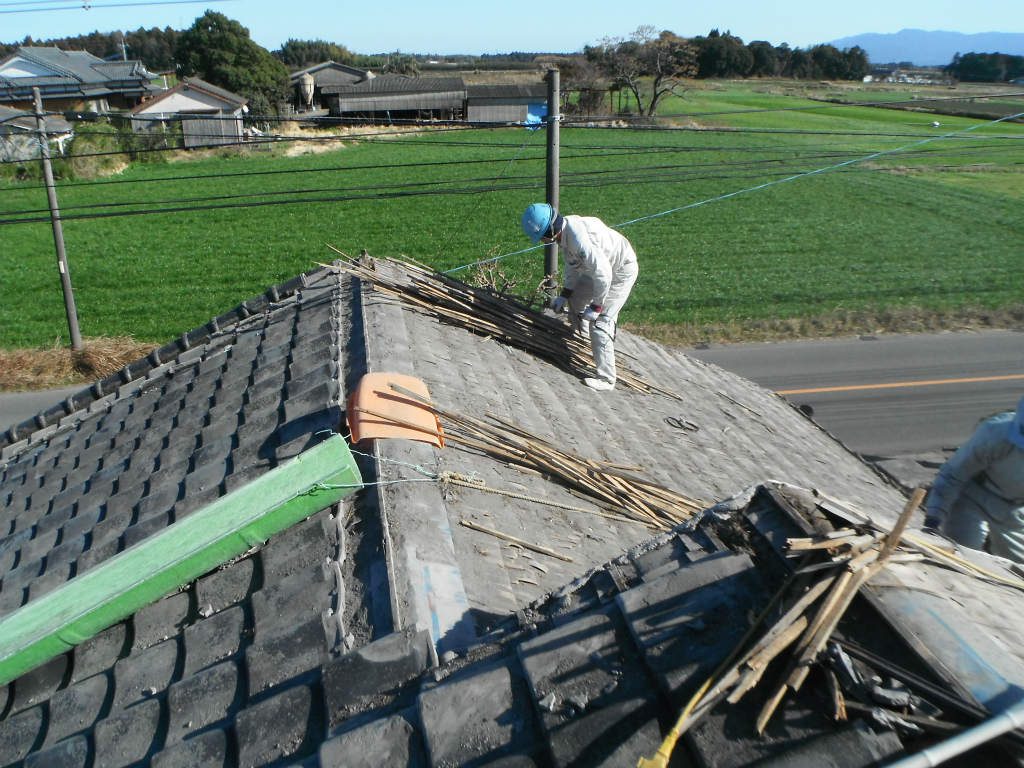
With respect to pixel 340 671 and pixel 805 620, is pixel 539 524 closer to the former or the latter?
pixel 340 671

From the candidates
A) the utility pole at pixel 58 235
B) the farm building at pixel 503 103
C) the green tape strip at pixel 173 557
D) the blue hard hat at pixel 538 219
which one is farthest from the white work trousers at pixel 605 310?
the farm building at pixel 503 103

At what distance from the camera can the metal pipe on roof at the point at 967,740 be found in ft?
6.15

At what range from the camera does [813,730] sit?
82.0 inches

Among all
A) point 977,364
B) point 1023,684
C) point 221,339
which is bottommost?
point 977,364

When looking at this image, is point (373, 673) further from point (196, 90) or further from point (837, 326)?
point (196, 90)

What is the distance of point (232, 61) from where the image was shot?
61.3 metres

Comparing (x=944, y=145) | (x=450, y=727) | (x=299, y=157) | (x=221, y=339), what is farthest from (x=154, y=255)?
(x=944, y=145)

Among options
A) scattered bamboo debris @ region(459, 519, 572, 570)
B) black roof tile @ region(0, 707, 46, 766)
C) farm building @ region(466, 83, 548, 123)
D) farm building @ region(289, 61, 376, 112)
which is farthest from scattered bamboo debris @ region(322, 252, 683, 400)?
farm building @ region(289, 61, 376, 112)

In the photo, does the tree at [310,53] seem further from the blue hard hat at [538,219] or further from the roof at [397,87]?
the blue hard hat at [538,219]

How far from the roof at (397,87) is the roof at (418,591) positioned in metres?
57.7

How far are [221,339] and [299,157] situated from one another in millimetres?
39572

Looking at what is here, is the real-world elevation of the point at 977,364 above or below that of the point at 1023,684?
below

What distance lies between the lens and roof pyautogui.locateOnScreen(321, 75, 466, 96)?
60.4 m

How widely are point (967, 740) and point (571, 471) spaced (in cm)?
307
